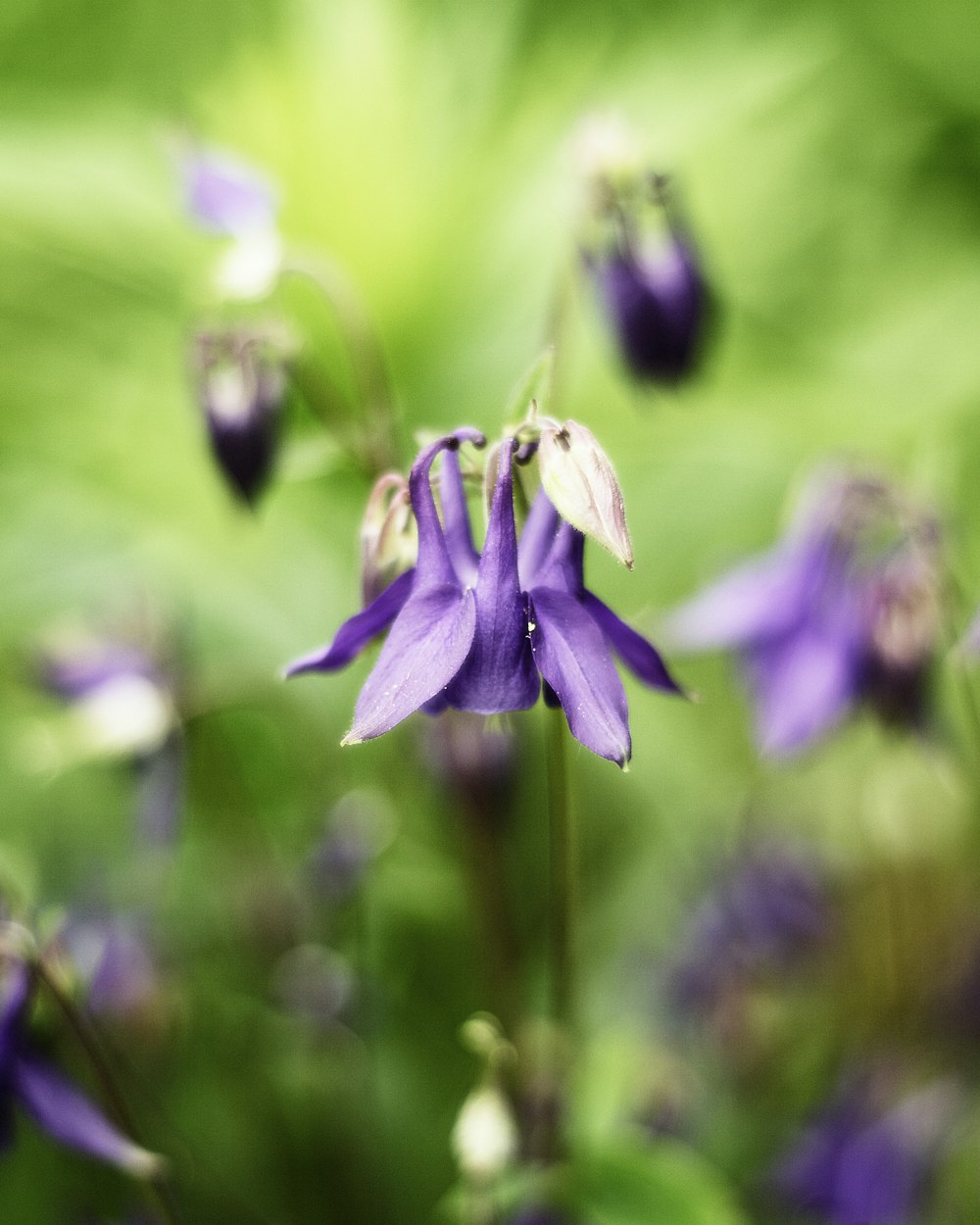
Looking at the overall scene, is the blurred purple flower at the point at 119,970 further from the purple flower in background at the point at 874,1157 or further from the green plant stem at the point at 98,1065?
the purple flower in background at the point at 874,1157

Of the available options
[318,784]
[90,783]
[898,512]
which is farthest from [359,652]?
[90,783]

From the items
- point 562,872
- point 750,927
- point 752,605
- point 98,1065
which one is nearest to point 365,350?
point 752,605

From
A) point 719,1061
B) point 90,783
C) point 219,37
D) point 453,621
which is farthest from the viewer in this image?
point 219,37

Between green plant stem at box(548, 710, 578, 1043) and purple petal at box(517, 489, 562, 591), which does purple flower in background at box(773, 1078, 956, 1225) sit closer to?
green plant stem at box(548, 710, 578, 1043)

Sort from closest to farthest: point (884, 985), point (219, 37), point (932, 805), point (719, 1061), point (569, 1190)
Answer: point (569, 1190)
point (719, 1061)
point (884, 985)
point (932, 805)
point (219, 37)

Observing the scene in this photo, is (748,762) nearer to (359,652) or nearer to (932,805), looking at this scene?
(932,805)

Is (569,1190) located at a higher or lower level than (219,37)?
lower
